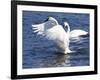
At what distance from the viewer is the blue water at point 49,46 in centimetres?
186

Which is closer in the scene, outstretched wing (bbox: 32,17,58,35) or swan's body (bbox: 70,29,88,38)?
outstretched wing (bbox: 32,17,58,35)

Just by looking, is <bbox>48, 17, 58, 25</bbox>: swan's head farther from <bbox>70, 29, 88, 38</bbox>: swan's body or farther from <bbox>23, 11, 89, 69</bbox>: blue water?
<bbox>70, 29, 88, 38</bbox>: swan's body

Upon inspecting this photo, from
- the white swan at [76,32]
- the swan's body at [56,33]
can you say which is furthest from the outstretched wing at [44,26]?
the white swan at [76,32]

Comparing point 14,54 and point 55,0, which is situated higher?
point 55,0

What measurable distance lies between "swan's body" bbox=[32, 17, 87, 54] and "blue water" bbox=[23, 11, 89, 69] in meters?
0.03

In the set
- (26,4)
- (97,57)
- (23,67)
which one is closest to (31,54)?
(23,67)

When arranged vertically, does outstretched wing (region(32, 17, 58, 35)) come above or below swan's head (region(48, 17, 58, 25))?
below

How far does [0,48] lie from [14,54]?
0.12 m

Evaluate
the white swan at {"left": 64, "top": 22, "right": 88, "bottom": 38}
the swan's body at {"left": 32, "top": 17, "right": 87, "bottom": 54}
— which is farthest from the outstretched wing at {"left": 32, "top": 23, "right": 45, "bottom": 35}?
the white swan at {"left": 64, "top": 22, "right": 88, "bottom": 38}

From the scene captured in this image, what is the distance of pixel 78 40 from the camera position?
79.4 inches

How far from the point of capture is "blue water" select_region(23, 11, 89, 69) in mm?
1855

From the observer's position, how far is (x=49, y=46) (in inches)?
75.5

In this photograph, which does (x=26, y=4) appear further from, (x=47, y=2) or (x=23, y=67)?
(x=23, y=67)

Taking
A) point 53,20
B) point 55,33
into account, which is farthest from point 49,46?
point 53,20
